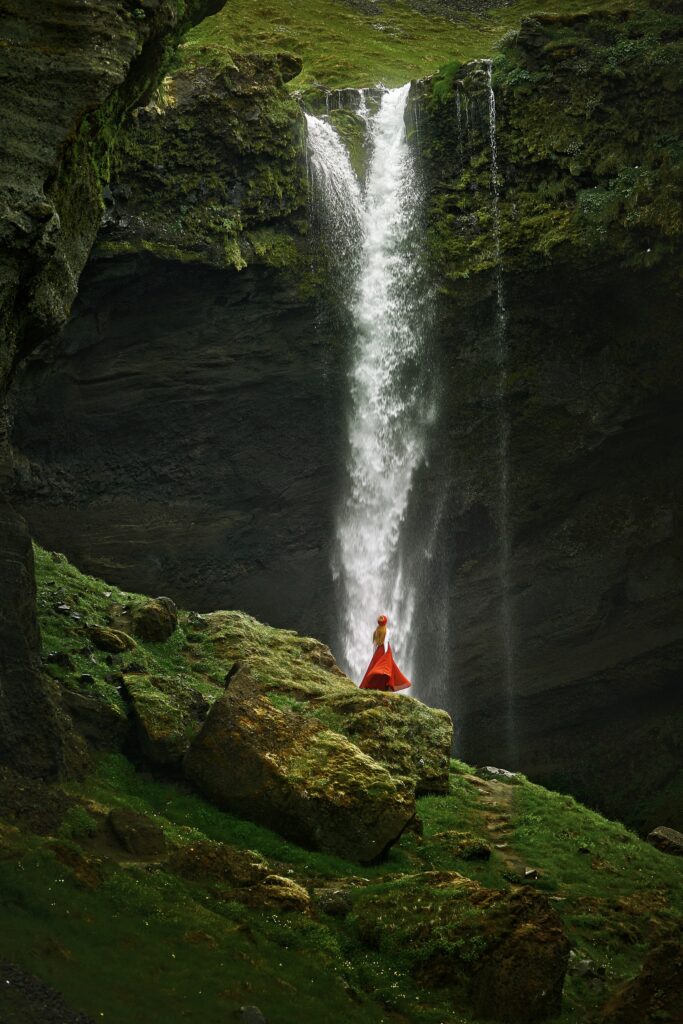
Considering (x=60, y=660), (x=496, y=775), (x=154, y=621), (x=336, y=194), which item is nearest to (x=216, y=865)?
(x=60, y=660)

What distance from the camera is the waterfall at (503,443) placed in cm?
2688

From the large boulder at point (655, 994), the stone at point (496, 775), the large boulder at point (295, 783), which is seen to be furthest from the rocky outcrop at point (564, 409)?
the large boulder at point (655, 994)

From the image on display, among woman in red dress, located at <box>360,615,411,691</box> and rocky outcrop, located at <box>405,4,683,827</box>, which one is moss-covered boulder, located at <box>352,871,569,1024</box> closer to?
woman in red dress, located at <box>360,615,411,691</box>

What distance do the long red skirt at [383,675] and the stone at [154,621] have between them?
4.09m

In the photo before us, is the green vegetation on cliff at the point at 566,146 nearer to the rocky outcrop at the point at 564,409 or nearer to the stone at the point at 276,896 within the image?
the rocky outcrop at the point at 564,409

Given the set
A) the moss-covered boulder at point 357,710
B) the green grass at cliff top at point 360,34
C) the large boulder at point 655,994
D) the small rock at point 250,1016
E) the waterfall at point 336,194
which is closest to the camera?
the small rock at point 250,1016

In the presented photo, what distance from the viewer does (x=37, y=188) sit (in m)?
10.6

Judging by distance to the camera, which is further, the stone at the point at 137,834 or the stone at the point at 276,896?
the stone at the point at 137,834

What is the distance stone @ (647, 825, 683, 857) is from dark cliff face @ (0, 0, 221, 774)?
10735 mm

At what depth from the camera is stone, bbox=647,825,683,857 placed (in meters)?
17.9

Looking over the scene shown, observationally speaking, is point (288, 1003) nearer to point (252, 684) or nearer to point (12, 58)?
point (252, 684)

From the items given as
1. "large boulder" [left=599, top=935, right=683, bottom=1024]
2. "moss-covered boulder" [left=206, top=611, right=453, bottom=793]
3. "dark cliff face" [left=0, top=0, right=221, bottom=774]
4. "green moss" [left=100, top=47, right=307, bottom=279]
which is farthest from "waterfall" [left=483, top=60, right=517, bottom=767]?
"large boulder" [left=599, top=935, right=683, bottom=1024]

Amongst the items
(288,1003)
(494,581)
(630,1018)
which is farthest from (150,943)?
(494,581)

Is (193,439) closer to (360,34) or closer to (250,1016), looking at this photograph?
(360,34)
